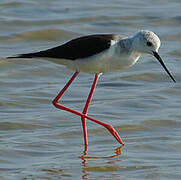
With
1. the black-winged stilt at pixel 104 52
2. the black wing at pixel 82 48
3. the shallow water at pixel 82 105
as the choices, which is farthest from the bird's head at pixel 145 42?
the shallow water at pixel 82 105

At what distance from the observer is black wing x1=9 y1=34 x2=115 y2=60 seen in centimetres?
823

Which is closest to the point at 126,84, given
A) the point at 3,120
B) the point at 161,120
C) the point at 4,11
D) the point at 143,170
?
the point at 161,120

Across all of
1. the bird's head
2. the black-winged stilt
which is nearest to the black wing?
the black-winged stilt

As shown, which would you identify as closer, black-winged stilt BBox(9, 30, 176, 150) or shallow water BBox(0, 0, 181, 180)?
shallow water BBox(0, 0, 181, 180)

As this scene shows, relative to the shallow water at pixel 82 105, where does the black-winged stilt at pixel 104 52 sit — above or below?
above

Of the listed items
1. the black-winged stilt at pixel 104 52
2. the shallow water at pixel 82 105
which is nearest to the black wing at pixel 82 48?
the black-winged stilt at pixel 104 52

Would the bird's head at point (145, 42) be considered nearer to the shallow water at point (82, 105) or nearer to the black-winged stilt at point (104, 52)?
the black-winged stilt at point (104, 52)

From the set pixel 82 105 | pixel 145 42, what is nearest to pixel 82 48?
pixel 145 42

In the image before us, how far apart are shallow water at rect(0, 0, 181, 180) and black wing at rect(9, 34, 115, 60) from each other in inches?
39.3

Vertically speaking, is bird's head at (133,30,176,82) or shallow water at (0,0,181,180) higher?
bird's head at (133,30,176,82)

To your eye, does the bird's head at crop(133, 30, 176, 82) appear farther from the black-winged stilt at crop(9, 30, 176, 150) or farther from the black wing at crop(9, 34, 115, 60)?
the black wing at crop(9, 34, 115, 60)

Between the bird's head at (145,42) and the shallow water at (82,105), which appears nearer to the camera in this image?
the shallow water at (82,105)

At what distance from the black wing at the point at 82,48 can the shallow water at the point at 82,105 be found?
998 mm

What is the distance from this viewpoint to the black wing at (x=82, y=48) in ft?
27.0
